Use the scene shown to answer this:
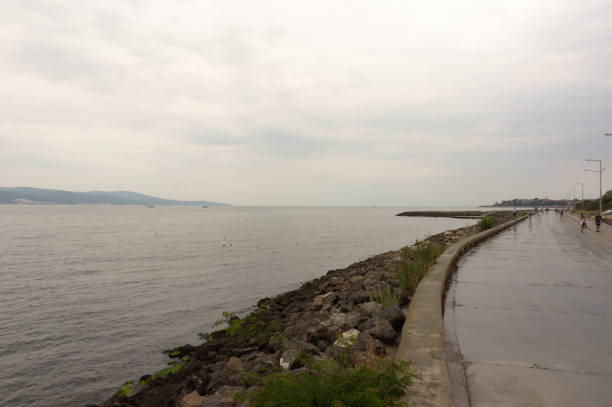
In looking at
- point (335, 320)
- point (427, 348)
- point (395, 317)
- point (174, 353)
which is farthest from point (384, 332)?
point (174, 353)

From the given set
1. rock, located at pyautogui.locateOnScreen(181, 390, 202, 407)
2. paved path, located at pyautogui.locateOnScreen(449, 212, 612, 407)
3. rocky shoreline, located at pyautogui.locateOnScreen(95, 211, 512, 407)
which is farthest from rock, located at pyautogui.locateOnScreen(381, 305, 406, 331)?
rock, located at pyautogui.locateOnScreen(181, 390, 202, 407)

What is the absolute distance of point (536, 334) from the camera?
19.0 feet

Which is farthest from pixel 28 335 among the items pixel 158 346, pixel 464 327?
pixel 464 327

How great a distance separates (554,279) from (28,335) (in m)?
16.2

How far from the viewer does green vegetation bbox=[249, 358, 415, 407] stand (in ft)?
10.8

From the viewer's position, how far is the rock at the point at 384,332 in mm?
5785

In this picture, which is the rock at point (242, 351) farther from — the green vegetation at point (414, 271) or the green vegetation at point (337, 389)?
the green vegetation at point (337, 389)

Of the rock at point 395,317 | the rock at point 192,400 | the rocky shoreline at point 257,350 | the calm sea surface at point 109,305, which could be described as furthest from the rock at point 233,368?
the calm sea surface at point 109,305

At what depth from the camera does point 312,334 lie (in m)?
7.16

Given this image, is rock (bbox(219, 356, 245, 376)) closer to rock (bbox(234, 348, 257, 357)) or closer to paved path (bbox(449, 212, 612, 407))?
rock (bbox(234, 348, 257, 357))

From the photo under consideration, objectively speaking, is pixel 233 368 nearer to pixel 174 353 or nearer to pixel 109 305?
pixel 174 353

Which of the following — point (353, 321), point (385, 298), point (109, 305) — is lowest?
point (109, 305)

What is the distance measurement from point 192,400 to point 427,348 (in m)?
3.75

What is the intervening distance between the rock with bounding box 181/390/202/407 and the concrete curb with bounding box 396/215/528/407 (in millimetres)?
3302
